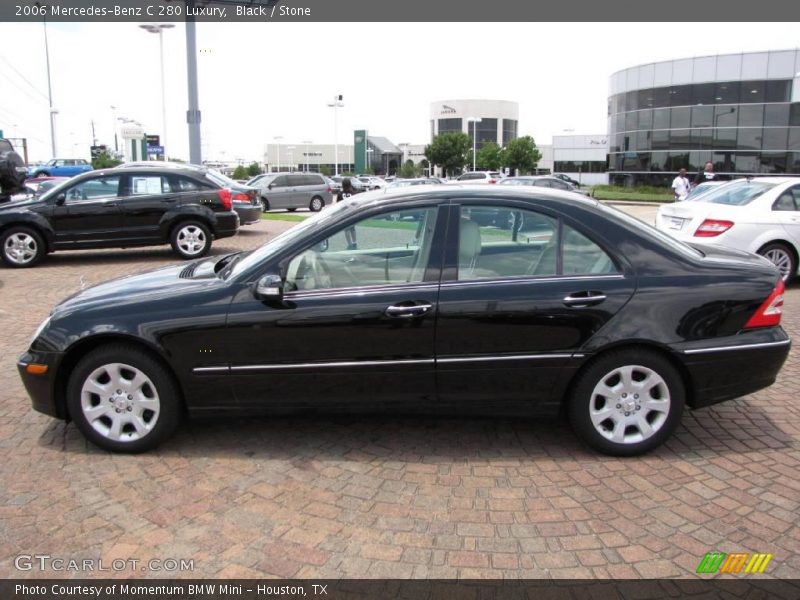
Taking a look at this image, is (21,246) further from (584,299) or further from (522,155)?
(522,155)

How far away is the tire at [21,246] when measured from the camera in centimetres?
1126

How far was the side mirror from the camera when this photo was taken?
12.8ft

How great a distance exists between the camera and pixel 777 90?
1478 inches

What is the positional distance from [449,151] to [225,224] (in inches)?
2972

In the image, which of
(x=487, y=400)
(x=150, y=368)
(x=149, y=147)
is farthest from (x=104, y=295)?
(x=149, y=147)

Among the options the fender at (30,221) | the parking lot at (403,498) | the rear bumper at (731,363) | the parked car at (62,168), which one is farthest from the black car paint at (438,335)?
the parked car at (62,168)

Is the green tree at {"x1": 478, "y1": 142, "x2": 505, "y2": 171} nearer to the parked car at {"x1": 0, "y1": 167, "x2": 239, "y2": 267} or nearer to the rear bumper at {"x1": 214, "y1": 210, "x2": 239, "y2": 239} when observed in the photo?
the rear bumper at {"x1": 214, "y1": 210, "x2": 239, "y2": 239}

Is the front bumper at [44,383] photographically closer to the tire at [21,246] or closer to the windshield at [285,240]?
the windshield at [285,240]

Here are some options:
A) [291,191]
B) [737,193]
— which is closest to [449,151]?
[291,191]

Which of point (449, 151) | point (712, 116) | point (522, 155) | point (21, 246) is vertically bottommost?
point (21, 246)

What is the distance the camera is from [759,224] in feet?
30.7

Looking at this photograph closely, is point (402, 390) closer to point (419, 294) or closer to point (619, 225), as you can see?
point (419, 294)

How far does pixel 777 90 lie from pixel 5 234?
131 ft

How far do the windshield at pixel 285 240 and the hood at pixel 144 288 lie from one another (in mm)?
178
